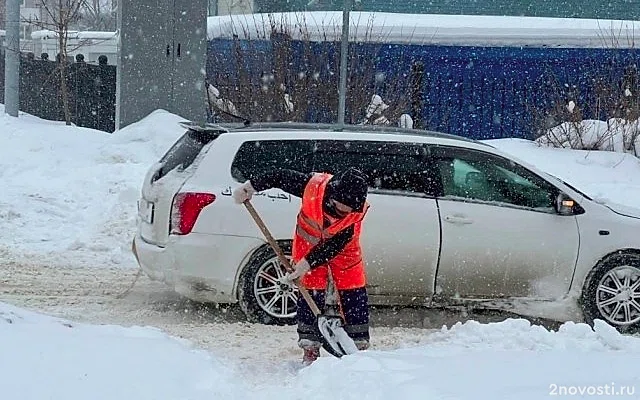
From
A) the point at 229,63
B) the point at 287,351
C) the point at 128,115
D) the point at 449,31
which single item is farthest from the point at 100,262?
the point at 449,31

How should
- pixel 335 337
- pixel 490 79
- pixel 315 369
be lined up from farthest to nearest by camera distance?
1. pixel 490 79
2. pixel 335 337
3. pixel 315 369

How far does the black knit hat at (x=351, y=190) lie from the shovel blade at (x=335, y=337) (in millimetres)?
811

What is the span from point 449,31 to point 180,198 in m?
14.7

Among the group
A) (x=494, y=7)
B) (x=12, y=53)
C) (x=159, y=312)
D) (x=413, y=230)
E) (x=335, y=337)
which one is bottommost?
(x=159, y=312)

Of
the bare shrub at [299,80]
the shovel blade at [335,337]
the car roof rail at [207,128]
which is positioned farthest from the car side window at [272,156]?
the bare shrub at [299,80]

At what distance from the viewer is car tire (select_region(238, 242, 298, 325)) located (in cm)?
774

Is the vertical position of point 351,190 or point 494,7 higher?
point 494,7

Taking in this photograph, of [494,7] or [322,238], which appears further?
[494,7]

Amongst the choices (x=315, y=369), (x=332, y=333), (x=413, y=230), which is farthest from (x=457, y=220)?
(x=315, y=369)

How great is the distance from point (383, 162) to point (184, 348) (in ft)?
8.78

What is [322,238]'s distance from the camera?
20.1 feet

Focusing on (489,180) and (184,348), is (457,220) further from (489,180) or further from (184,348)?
(184,348)

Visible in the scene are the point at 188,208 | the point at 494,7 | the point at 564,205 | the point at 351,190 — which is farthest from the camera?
the point at 494,7

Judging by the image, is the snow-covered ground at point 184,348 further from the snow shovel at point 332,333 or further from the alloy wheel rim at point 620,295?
the alloy wheel rim at point 620,295
